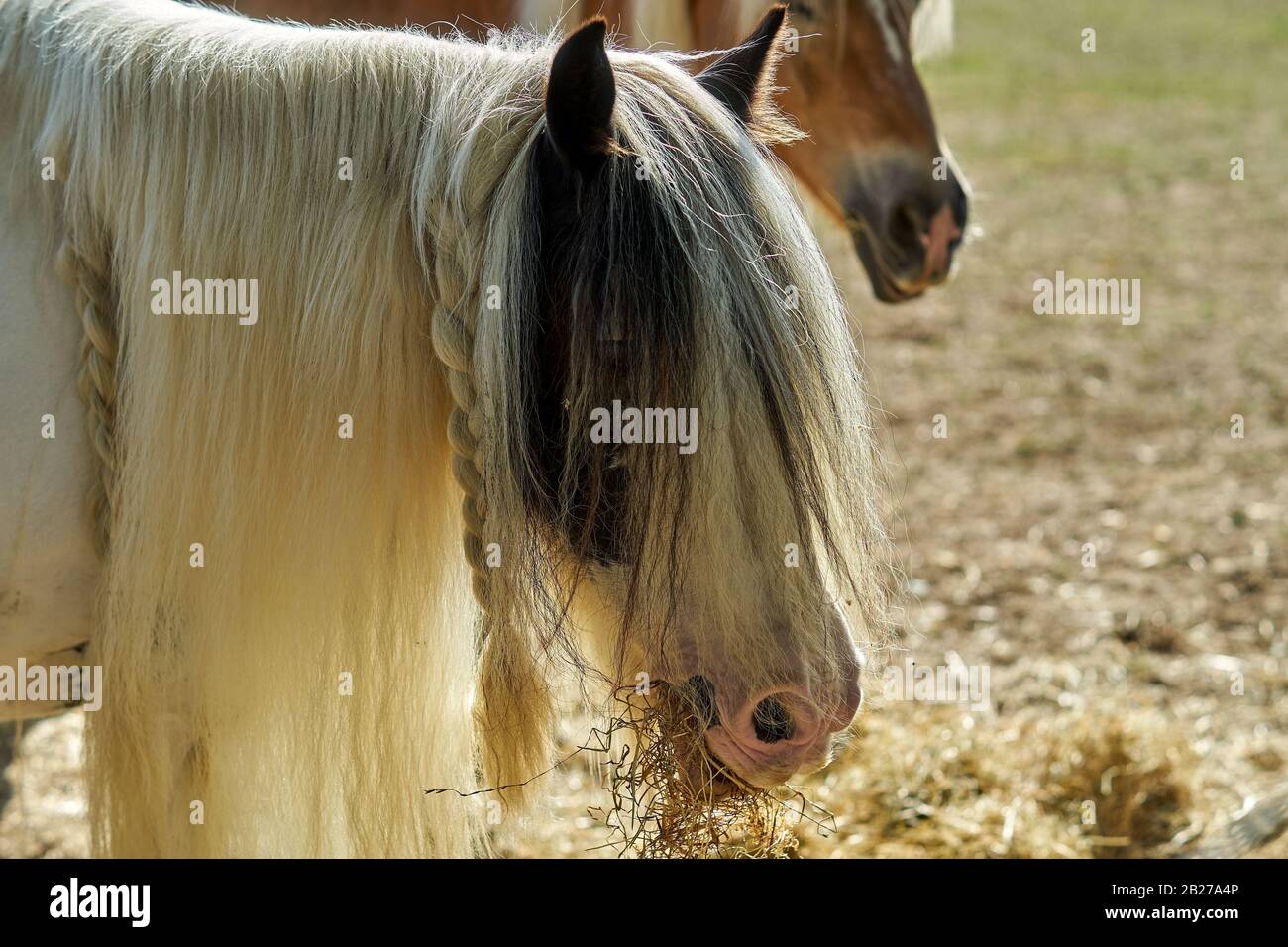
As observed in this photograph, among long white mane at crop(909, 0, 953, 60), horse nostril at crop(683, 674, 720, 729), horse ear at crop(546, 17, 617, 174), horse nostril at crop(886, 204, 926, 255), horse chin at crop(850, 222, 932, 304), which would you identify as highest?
long white mane at crop(909, 0, 953, 60)

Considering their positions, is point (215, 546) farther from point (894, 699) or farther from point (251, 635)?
point (894, 699)

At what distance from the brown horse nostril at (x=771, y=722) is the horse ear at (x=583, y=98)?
729 mm

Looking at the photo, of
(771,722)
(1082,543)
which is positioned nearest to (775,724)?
(771,722)

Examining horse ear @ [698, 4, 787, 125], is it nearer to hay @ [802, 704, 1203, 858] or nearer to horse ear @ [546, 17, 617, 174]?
horse ear @ [546, 17, 617, 174]

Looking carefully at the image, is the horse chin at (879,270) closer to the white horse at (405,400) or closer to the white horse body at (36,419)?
the white horse at (405,400)

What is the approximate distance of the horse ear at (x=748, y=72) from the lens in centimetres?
166

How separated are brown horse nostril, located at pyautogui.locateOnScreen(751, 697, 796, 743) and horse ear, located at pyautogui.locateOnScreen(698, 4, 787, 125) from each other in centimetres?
81

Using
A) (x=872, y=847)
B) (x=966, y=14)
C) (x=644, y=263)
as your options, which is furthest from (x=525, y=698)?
(x=966, y=14)

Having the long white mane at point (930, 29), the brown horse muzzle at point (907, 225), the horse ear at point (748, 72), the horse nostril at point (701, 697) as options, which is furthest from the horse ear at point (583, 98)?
the long white mane at point (930, 29)

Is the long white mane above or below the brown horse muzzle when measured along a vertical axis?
above

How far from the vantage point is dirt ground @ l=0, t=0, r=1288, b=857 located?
A: 10.1 ft

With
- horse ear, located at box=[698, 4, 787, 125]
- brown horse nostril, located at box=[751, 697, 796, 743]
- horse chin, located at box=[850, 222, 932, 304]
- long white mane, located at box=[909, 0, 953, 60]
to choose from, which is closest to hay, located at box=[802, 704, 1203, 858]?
horse chin, located at box=[850, 222, 932, 304]

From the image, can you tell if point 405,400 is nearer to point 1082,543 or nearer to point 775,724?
point 775,724

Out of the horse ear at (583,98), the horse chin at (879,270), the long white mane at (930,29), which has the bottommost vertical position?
the horse ear at (583,98)
